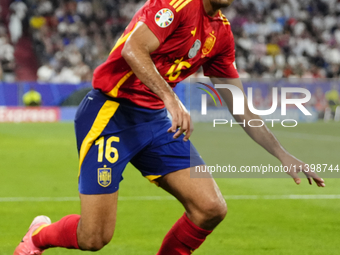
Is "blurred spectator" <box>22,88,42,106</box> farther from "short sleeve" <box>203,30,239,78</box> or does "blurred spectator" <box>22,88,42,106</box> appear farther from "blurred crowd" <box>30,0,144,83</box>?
"short sleeve" <box>203,30,239,78</box>

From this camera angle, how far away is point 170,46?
11.0ft

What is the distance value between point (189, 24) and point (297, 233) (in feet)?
8.68

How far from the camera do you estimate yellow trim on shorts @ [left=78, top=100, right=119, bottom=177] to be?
11.6 ft

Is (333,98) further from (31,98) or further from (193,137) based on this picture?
(31,98)

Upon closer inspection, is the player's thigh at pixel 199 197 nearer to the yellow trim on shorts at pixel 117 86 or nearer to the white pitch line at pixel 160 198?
the yellow trim on shorts at pixel 117 86

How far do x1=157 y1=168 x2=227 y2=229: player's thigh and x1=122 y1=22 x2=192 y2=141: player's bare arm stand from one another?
660 millimetres

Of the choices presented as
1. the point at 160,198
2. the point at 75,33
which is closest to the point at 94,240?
the point at 160,198

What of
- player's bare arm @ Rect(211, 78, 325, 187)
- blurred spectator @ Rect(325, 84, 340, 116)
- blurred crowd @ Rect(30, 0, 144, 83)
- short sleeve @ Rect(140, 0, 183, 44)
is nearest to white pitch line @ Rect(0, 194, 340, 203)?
player's bare arm @ Rect(211, 78, 325, 187)

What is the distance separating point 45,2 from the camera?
24.2 meters

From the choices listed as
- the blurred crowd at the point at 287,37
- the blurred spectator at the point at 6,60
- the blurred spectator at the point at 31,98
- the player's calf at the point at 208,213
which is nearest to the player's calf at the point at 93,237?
the player's calf at the point at 208,213

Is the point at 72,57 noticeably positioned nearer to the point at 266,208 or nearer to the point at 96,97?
the point at 266,208

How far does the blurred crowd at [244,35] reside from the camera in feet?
73.2

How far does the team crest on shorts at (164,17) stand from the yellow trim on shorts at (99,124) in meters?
0.70

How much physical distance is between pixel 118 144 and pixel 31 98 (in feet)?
54.6
